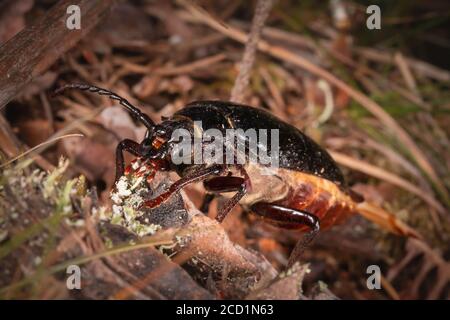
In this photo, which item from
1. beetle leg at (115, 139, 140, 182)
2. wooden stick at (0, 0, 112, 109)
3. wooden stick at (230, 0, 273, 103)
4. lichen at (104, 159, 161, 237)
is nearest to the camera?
lichen at (104, 159, 161, 237)

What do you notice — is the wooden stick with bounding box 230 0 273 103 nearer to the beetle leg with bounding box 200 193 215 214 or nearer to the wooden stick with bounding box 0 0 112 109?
the beetle leg with bounding box 200 193 215 214

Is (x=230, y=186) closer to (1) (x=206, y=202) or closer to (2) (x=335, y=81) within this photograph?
(1) (x=206, y=202)

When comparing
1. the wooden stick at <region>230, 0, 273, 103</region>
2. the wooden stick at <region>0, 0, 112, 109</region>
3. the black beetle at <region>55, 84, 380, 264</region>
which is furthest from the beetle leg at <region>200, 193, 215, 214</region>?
the wooden stick at <region>0, 0, 112, 109</region>

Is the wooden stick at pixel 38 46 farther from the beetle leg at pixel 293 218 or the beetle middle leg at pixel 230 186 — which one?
the beetle leg at pixel 293 218

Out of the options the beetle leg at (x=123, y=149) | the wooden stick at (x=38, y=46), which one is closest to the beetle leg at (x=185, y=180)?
the beetle leg at (x=123, y=149)

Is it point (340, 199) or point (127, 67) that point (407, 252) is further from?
point (127, 67)

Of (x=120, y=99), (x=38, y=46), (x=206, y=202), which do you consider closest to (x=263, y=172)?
(x=206, y=202)
